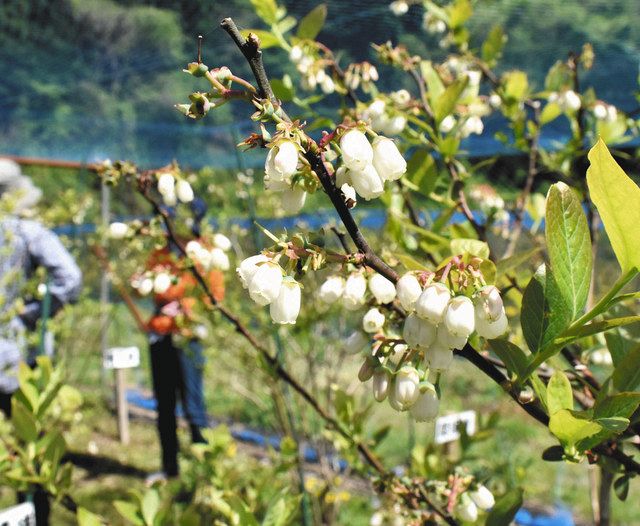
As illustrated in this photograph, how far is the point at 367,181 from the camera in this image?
1.88 ft

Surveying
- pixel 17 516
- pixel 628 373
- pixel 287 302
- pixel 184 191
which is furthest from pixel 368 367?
Result: pixel 17 516

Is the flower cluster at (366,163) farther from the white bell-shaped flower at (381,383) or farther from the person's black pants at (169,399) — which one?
the person's black pants at (169,399)

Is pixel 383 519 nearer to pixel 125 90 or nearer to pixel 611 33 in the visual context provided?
pixel 611 33

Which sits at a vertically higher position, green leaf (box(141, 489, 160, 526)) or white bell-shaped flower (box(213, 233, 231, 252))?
white bell-shaped flower (box(213, 233, 231, 252))

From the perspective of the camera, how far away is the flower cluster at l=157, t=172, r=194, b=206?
1.01 m

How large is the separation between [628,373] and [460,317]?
8.2 inches

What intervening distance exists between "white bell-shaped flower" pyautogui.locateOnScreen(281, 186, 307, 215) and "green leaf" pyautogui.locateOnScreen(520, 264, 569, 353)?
214 millimetres

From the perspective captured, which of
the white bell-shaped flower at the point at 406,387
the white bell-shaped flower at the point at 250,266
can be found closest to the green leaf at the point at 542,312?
the white bell-shaped flower at the point at 406,387

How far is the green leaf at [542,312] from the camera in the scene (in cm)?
55

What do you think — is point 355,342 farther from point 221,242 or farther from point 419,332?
point 221,242

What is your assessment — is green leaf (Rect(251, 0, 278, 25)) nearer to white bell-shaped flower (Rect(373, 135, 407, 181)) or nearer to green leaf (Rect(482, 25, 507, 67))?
green leaf (Rect(482, 25, 507, 67))

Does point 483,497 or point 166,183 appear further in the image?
point 166,183

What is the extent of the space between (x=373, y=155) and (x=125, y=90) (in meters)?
4.43

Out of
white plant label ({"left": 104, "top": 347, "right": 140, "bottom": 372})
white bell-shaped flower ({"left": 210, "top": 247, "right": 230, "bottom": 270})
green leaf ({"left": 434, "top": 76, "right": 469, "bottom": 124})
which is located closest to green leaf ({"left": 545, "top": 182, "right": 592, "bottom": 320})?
green leaf ({"left": 434, "top": 76, "right": 469, "bottom": 124})
